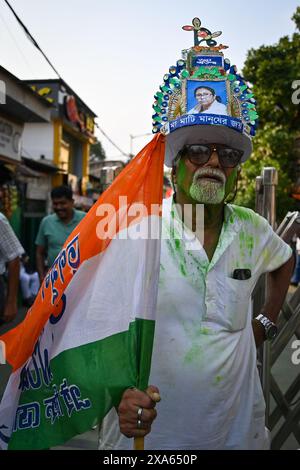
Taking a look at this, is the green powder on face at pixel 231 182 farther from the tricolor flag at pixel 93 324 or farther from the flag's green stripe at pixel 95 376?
the flag's green stripe at pixel 95 376

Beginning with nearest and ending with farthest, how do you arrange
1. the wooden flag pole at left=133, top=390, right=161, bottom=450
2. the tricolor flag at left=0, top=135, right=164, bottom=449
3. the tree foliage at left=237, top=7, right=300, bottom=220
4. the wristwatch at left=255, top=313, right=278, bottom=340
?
the wooden flag pole at left=133, top=390, right=161, bottom=450, the tricolor flag at left=0, top=135, right=164, bottom=449, the wristwatch at left=255, top=313, right=278, bottom=340, the tree foliage at left=237, top=7, right=300, bottom=220

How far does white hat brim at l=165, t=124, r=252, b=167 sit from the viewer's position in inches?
75.7

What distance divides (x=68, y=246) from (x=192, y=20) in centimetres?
104

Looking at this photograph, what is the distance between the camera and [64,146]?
21.5 meters

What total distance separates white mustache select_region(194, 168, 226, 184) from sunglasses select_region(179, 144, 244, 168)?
0.04 meters

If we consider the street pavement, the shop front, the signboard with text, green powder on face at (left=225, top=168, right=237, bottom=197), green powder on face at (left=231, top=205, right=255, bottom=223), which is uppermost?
the shop front

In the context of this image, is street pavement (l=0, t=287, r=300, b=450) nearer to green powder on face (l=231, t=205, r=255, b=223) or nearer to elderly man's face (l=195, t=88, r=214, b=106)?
green powder on face (l=231, t=205, r=255, b=223)

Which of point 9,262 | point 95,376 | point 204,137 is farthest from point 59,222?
point 95,376

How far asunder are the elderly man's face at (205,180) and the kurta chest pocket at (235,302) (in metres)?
0.32

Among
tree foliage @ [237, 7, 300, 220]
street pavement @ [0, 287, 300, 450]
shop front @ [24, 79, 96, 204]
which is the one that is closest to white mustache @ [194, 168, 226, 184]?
street pavement @ [0, 287, 300, 450]

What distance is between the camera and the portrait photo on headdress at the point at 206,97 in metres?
1.86

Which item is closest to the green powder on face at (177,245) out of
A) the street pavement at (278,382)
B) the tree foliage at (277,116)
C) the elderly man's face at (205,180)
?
the elderly man's face at (205,180)

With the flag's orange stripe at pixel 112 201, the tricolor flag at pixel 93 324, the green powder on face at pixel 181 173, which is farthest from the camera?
the green powder on face at pixel 181 173

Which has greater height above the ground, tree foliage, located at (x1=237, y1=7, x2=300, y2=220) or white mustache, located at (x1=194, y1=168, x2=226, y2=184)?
tree foliage, located at (x1=237, y1=7, x2=300, y2=220)
